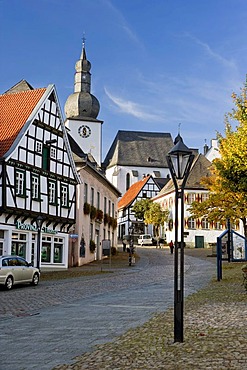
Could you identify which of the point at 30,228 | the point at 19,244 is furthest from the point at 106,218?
the point at 19,244

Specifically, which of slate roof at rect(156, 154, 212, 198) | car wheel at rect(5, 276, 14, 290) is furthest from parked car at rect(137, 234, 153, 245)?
car wheel at rect(5, 276, 14, 290)

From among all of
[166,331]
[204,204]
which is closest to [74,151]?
[204,204]

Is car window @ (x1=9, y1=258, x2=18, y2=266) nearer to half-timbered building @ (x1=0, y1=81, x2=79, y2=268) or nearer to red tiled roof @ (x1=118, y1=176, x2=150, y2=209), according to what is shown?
half-timbered building @ (x1=0, y1=81, x2=79, y2=268)

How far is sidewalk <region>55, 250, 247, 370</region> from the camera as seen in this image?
25.8 feet

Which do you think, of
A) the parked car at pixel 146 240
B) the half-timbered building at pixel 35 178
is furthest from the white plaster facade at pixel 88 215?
the parked car at pixel 146 240

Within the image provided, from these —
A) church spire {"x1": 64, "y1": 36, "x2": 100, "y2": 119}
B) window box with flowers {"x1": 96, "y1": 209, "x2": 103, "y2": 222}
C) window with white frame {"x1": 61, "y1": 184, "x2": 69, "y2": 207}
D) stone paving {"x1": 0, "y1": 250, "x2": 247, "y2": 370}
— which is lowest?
stone paving {"x1": 0, "y1": 250, "x2": 247, "y2": 370}

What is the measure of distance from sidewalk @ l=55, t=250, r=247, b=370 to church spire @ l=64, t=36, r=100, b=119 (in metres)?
85.8

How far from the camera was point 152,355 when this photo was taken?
857cm

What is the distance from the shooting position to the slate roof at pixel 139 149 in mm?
110625

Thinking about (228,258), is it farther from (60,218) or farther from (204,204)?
(204,204)

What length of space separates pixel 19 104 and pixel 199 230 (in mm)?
39800

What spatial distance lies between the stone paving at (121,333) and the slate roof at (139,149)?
9093 centimetres

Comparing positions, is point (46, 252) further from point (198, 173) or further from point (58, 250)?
point (198, 173)

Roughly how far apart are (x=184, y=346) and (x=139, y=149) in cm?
10440
